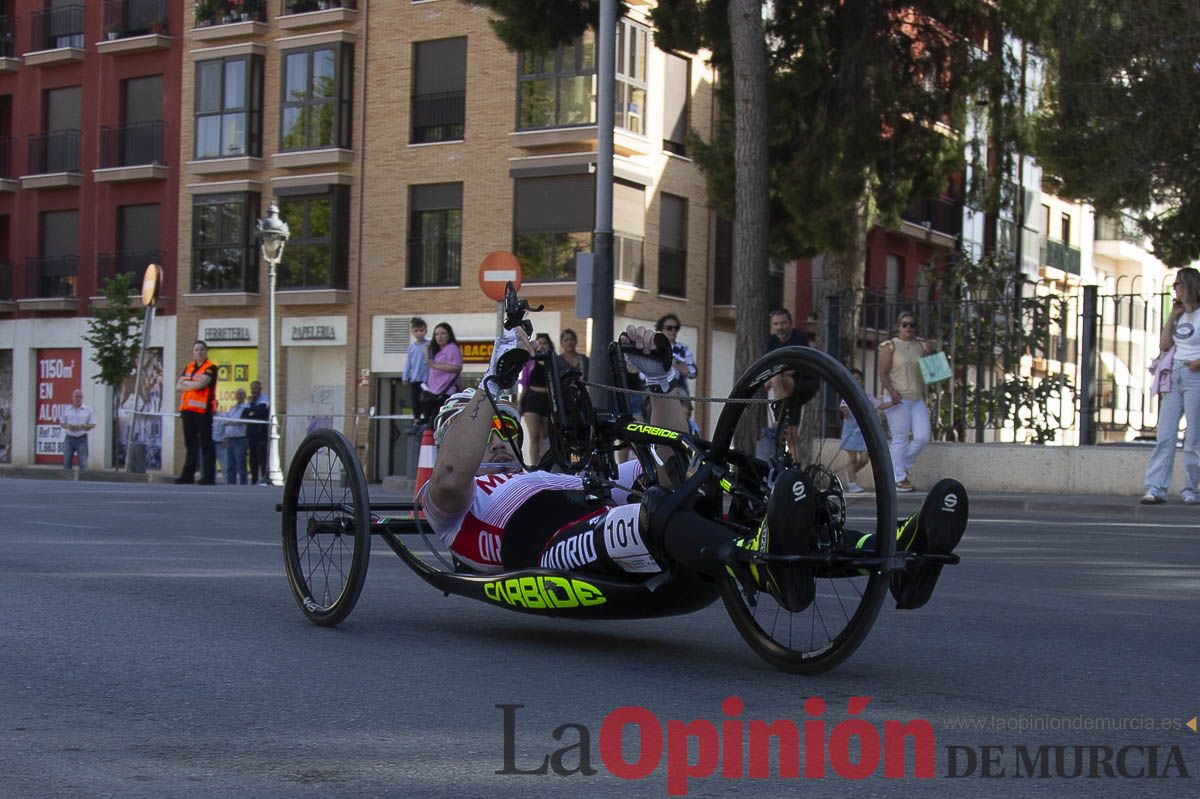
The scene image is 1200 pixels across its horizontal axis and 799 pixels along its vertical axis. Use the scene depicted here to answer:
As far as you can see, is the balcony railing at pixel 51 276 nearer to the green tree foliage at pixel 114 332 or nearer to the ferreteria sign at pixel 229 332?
the ferreteria sign at pixel 229 332

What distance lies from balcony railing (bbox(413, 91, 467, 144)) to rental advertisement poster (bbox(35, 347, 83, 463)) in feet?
40.1

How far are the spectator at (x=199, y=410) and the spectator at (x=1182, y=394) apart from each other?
11.9m

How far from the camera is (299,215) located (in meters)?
40.0

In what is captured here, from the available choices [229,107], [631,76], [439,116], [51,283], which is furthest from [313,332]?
[631,76]

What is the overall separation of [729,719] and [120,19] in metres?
42.2

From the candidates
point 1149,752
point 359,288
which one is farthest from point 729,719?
point 359,288

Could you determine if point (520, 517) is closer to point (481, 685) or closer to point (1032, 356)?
point (481, 685)

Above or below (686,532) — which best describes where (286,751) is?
below

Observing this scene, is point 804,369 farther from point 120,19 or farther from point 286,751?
point 120,19

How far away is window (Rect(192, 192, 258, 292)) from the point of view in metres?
40.8

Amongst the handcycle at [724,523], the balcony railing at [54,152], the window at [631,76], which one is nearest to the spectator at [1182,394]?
the handcycle at [724,523]

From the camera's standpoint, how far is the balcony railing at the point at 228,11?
38.2 m

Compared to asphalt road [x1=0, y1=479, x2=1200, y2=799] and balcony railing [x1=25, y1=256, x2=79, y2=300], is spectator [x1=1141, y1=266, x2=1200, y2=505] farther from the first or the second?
balcony railing [x1=25, y1=256, x2=79, y2=300]

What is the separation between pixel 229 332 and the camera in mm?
41062
